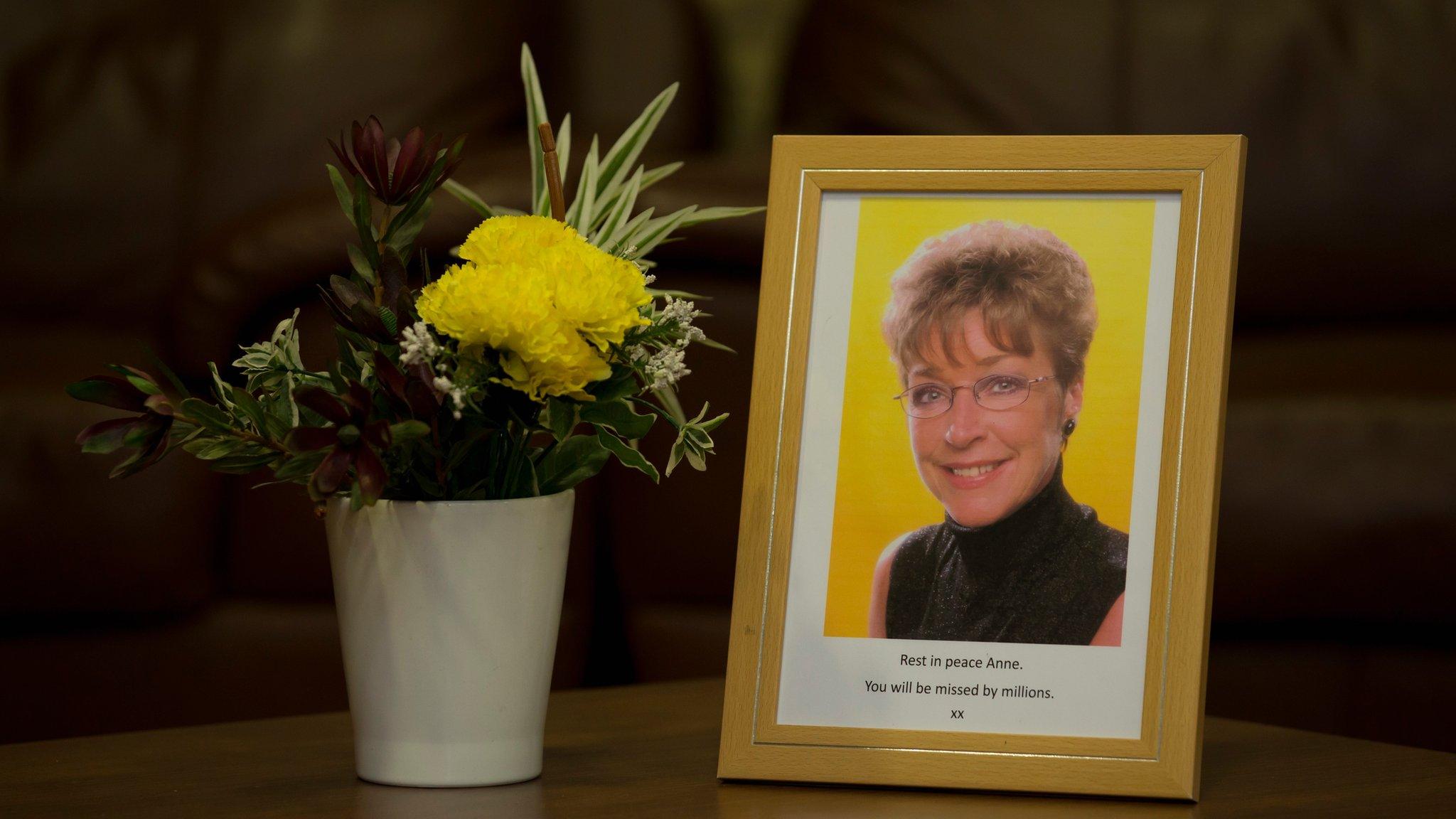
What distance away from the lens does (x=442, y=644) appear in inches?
26.7

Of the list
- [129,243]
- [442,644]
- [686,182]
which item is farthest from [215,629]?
[442,644]

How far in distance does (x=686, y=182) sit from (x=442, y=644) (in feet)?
2.52

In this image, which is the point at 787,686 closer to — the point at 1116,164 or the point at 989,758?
the point at 989,758

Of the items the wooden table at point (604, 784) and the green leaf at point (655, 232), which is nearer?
the wooden table at point (604, 784)

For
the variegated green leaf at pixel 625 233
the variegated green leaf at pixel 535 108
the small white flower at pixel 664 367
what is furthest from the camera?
the variegated green leaf at pixel 535 108

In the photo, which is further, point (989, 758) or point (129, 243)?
point (129, 243)

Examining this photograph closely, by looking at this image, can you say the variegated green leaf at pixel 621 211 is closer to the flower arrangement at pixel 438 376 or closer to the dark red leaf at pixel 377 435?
the flower arrangement at pixel 438 376

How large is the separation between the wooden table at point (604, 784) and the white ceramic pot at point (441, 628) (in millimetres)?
18

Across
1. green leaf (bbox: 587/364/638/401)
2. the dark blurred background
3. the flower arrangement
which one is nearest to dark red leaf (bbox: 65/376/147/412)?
the flower arrangement

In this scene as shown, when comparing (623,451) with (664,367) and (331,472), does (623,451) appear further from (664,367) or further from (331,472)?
(331,472)

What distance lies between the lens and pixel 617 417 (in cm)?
70

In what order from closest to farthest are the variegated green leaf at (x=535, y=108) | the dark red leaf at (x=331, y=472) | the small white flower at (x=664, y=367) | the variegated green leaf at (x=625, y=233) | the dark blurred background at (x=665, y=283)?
the dark red leaf at (x=331, y=472)
the small white flower at (x=664, y=367)
the variegated green leaf at (x=625, y=233)
the variegated green leaf at (x=535, y=108)
the dark blurred background at (x=665, y=283)

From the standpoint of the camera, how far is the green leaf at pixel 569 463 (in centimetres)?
72

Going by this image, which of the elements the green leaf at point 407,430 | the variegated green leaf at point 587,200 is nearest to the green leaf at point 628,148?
the variegated green leaf at point 587,200
